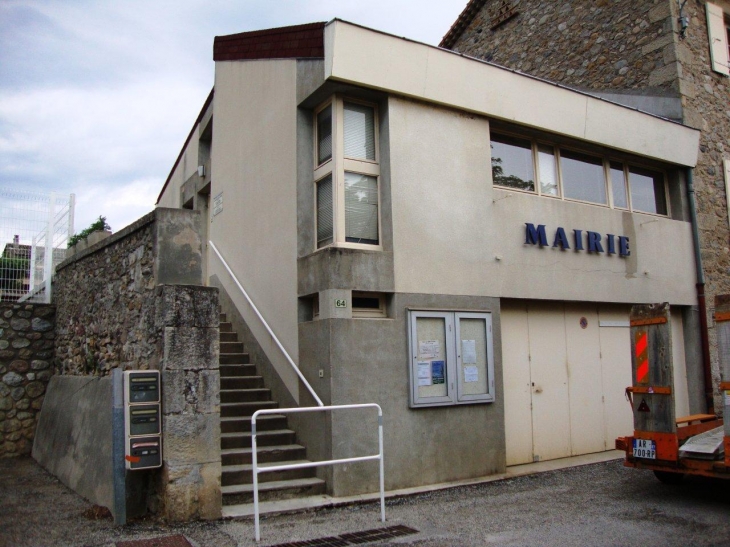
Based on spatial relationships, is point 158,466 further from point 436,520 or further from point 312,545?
point 436,520

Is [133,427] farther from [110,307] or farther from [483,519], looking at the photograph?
[483,519]

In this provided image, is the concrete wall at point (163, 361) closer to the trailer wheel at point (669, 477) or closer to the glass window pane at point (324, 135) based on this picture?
the glass window pane at point (324, 135)

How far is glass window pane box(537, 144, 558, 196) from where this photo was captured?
31.6 feet

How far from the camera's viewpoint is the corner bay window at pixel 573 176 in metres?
9.32

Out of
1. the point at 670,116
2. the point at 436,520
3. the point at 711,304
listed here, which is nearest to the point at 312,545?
the point at 436,520

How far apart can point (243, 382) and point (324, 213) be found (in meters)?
2.65

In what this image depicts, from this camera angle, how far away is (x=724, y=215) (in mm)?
11664

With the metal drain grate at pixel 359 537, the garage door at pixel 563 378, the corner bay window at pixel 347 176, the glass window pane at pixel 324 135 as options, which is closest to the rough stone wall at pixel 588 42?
the garage door at pixel 563 378

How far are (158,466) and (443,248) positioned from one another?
13.8 feet

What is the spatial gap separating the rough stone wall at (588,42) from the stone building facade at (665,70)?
19 millimetres

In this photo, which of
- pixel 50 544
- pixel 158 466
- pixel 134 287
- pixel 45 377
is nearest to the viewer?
pixel 50 544

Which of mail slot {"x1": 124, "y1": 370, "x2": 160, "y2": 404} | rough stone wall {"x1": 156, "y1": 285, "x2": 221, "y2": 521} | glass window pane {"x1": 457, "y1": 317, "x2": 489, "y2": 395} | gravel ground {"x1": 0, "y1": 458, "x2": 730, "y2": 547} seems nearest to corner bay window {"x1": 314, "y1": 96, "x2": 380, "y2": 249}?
glass window pane {"x1": 457, "y1": 317, "x2": 489, "y2": 395}

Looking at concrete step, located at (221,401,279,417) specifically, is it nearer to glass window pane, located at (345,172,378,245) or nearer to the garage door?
glass window pane, located at (345,172,378,245)

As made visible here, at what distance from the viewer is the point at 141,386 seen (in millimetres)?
5914
